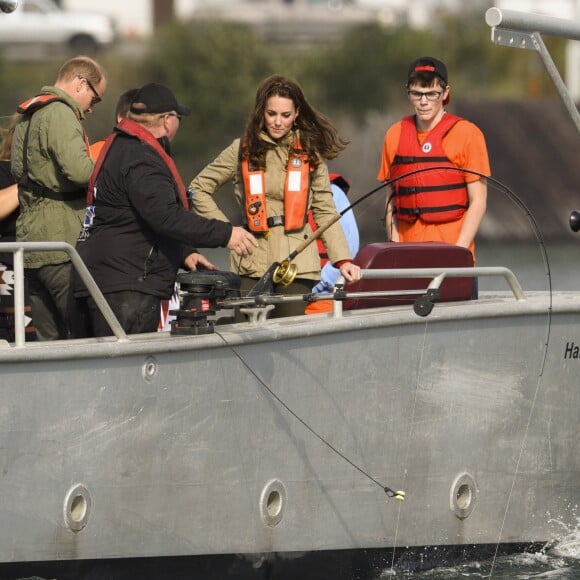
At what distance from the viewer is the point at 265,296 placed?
19.8ft

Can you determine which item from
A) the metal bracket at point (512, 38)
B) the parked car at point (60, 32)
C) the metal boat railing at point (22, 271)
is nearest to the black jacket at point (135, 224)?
the metal boat railing at point (22, 271)

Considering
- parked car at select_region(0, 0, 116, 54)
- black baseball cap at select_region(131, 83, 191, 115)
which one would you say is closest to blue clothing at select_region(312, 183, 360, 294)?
black baseball cap at select_region(131, 83, 191, 115)

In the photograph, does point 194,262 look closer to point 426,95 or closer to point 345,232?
point 345,232

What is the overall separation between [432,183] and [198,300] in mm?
1825

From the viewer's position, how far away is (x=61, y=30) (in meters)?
48.7

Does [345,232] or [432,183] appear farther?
[345,232]

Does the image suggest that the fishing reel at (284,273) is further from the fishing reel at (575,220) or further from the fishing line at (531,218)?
the fishing reel at (575,220)

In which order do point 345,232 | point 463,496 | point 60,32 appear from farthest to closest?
point 60,32 → point 345,232 → point 463,496

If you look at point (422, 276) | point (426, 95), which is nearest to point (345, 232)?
point (426, 95)

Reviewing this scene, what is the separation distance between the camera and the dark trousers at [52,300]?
20.3 feet

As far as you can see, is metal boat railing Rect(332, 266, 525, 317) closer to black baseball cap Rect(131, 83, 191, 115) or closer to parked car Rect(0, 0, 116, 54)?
black baseball cap Rect(131, 83, 191, 115)

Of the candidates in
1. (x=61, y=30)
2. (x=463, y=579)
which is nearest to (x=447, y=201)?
(x=463, y=579)

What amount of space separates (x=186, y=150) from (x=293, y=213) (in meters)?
35.9

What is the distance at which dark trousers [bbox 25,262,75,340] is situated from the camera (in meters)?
6.18
